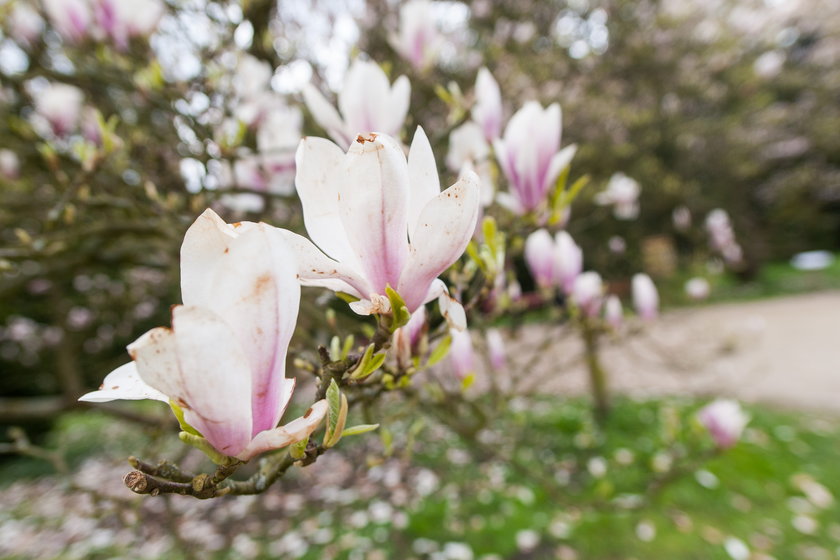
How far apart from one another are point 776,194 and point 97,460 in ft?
42.7

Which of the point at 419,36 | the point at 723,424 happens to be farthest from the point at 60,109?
the point at 723,424

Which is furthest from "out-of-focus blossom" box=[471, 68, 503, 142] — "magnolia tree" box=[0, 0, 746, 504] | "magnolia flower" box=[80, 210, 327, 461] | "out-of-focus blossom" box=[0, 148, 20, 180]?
"out-of-focus blossom" box=[0, 148, 20, 180]

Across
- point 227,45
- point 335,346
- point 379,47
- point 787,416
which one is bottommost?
point 787,416

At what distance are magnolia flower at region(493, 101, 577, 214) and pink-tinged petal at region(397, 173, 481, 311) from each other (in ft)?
1.51

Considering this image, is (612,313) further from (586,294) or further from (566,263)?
(566,263)

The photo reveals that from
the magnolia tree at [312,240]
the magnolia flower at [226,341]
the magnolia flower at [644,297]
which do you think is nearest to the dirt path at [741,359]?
the magnolia flower at [644,297]

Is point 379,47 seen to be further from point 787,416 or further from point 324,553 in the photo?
point 787,416

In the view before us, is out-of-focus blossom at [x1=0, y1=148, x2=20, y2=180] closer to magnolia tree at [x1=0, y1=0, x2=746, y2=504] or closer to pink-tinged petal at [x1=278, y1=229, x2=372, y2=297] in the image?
magnolia tree at [x1=0, y1=0, x2=746, y2=504]

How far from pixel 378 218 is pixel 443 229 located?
56 mm

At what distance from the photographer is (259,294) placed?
0.37 m

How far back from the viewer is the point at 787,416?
413cm

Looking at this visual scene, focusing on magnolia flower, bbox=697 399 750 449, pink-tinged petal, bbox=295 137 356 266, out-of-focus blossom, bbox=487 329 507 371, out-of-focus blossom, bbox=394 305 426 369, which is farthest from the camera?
magnolia flower, bbox=697 399 750 449

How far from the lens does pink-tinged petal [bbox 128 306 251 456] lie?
1.09 ft

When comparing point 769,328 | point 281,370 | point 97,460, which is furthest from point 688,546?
point 769,328
